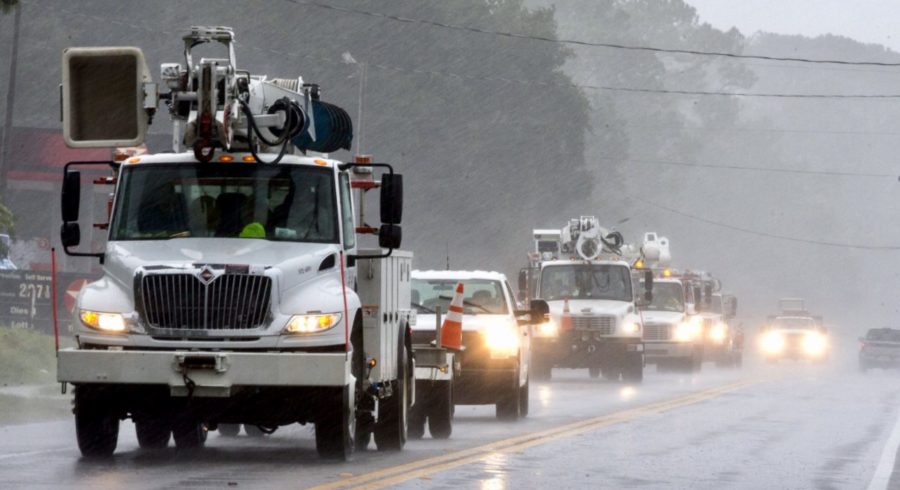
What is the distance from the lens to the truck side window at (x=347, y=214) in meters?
15.6

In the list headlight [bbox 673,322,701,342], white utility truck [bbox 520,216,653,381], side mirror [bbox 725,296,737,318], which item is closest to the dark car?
side mirror [bbox 725,296,737,318]

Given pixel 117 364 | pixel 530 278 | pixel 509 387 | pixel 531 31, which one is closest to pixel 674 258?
pixel 531 31

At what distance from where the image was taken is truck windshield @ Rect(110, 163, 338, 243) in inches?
605

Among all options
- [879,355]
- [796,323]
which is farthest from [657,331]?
A: [796,323]

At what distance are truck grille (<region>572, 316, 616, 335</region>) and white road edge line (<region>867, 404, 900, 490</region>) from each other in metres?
14.7

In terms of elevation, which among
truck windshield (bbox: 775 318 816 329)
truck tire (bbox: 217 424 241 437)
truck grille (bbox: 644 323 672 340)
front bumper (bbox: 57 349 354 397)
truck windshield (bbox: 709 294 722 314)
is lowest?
truck tire (bbox: 217 424 241 437)

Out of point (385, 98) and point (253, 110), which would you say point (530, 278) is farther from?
point (385, 98)

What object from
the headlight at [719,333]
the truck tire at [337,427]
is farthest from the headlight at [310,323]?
the headlight at [719,333]

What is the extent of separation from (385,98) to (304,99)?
172ft

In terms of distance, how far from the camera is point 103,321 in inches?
573

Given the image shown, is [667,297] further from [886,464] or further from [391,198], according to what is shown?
[391,198]

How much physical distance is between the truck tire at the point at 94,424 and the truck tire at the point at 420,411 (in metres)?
4.48

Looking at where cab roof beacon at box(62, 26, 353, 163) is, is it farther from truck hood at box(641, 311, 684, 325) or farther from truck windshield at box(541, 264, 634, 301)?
truck hood at box(641, 311, 684, 325)

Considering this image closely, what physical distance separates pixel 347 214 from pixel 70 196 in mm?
2250
